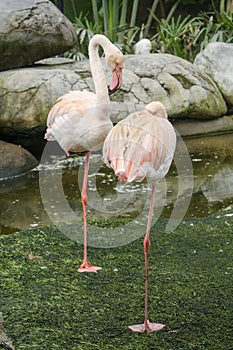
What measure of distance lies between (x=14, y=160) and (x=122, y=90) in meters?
1.59

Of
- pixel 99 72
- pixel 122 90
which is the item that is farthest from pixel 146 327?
pixel 122 90

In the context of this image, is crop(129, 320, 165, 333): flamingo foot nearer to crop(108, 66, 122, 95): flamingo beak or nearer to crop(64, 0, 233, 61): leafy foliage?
crop(108, 66, 122, 95): flamingo beak

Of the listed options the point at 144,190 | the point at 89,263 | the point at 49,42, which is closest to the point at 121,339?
the point at 89,263

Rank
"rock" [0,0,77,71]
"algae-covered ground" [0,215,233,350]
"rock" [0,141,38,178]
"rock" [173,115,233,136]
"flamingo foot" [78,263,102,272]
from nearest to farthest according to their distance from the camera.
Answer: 1. "algae-covered ground" [0,215,233,350]
2. "flamingo foot" [78,263,102,272]
3. "rock" [0,141,38,178]
4. "rock" [0,0,77,71]
5. "rock" [173,115,233,136]

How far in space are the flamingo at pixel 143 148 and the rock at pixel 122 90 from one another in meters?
2.78

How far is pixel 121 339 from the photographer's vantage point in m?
2.72

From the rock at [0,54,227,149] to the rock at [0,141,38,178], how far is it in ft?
1.47

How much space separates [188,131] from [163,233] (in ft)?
11.6

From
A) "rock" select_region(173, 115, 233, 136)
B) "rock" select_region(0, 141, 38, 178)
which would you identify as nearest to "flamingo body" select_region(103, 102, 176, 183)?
"rock" select_region(0, 141, 38, 178)

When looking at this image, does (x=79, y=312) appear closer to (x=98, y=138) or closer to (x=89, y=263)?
(x=89, y=263)

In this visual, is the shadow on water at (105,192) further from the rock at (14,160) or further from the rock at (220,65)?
the rock at (220,65)

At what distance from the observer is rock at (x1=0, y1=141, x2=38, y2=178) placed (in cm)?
607

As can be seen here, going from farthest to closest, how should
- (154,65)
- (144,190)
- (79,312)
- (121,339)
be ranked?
(154,65)
(144,190)
(79,312)
(121,339)

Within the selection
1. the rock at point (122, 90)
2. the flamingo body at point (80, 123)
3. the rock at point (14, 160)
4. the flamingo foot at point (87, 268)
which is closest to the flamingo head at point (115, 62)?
the flamingo body at point (80, 123)
